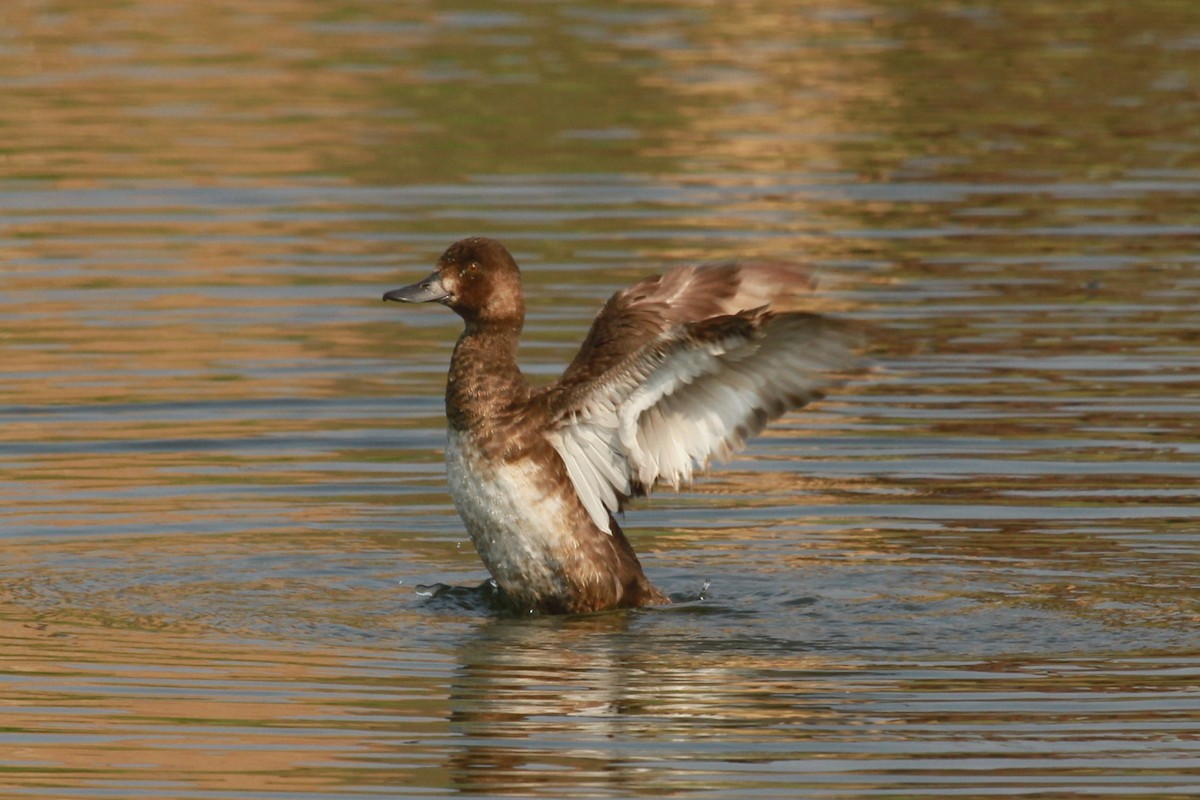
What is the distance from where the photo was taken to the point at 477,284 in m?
9.05

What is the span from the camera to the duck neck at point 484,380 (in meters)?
8.80

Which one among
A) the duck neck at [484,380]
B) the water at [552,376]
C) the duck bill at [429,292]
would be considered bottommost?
the water at [552,376]

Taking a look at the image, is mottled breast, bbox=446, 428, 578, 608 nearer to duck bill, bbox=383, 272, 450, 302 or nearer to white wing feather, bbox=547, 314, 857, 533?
white wing feather, bbox=547, 314, 857, 533

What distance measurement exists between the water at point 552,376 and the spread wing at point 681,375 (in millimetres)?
588

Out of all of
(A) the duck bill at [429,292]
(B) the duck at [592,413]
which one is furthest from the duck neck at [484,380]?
(A) the duck bill at [429,292]

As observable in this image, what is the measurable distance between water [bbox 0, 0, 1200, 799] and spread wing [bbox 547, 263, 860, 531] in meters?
0.59

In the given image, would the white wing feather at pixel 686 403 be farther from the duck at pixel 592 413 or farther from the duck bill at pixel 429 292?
Result: the duck bill at pixel 429 292

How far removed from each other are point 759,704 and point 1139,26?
17.4 meters

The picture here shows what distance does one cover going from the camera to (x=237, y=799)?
665 cm

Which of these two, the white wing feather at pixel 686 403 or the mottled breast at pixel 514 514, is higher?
the white wing feather at pixel 686 403

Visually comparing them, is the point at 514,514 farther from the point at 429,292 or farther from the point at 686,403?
the point at 429,292

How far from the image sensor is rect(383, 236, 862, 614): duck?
8.51 m

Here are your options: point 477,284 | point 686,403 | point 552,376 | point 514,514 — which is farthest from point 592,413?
point 552,376

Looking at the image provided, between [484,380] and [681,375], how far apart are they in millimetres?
812
